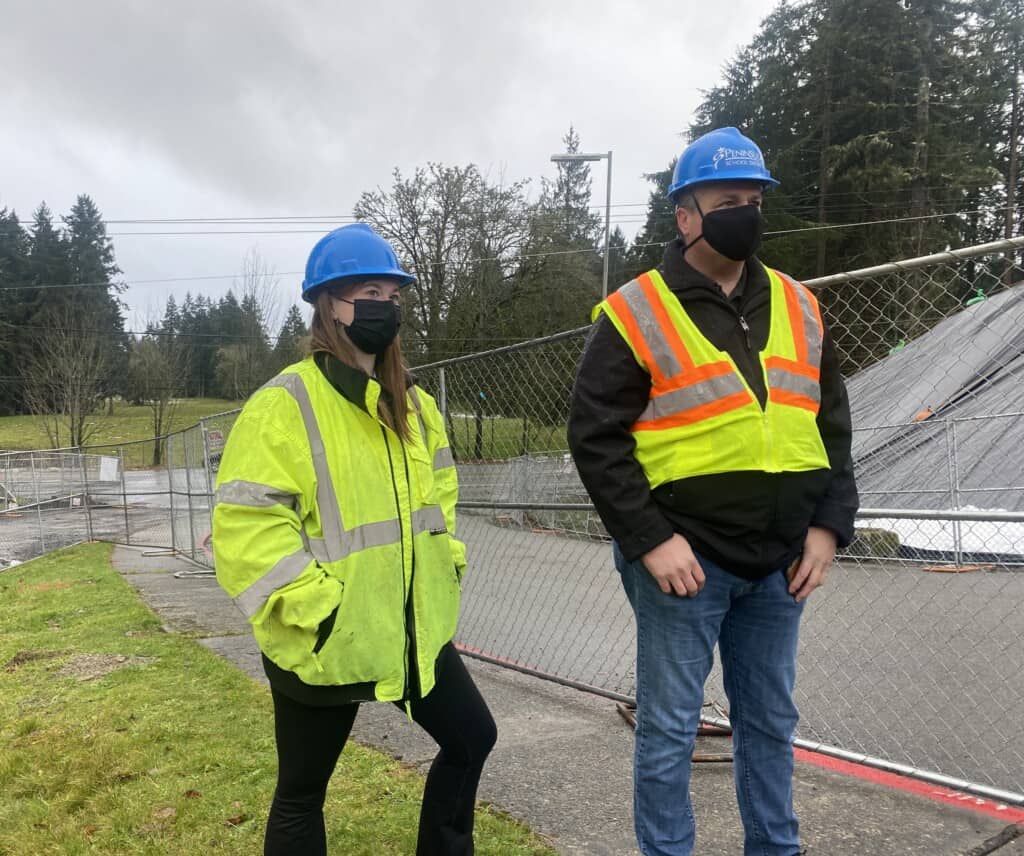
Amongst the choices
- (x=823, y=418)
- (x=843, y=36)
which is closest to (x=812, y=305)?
(x=823, y=418)

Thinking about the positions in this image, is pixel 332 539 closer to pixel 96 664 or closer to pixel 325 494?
pixel 325 494

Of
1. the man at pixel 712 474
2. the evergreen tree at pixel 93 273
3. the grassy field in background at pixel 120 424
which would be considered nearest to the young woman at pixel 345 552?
the man at pixel 712 474

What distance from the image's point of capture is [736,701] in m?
2.07

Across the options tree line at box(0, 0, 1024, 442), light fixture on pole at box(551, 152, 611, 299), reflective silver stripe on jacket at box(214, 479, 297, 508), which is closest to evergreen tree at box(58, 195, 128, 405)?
tree line at box(0, 0, 1024, 442)

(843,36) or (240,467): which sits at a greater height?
(843,36)

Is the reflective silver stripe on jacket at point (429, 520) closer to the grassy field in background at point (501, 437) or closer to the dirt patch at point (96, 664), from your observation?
the grassy field in background at point (501, 437)

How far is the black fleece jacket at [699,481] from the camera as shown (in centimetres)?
183

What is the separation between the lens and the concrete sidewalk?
8.41ft

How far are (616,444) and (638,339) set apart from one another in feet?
0.87

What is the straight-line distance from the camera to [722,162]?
1.92 m

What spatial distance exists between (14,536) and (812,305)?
1583cm

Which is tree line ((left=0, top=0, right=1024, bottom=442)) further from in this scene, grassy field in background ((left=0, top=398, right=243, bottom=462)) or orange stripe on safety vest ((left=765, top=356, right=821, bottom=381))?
orange stripe on safety vest ((left=765, top=356, right=821, bottom=381))

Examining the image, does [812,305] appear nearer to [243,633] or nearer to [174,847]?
[174,847]

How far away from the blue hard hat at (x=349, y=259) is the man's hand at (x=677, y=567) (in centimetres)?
107
